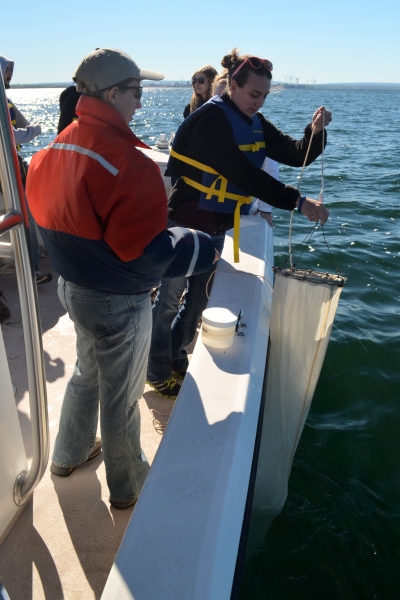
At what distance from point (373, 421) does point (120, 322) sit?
2325 mm

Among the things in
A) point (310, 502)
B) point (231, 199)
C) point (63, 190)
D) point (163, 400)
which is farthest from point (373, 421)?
point (63, 190)

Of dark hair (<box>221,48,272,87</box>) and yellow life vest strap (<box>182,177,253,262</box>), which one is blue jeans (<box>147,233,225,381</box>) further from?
dark hair (<box>221,48,272,87</box>)

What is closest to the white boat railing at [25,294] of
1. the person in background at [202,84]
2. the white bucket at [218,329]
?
the white bucket at [218,329]

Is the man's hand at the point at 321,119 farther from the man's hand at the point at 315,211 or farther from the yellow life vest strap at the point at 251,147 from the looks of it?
the man's hand at the point at 315,211

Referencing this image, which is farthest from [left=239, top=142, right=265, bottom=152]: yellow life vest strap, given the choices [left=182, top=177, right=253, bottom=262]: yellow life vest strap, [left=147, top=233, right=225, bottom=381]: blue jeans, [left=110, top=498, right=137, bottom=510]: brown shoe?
[left=110, top=498, right=137, bottom=510]: brown shoe

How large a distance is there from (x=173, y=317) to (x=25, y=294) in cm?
119

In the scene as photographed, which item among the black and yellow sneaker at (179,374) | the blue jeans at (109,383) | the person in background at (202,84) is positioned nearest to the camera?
the blue jeans at (109,383)

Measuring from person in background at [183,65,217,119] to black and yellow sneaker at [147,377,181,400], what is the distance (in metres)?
2.25

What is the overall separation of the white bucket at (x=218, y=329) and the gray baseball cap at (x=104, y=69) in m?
0.89

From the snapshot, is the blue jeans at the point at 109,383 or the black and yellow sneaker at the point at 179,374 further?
the black and yellow sneaker at the point at 179,374

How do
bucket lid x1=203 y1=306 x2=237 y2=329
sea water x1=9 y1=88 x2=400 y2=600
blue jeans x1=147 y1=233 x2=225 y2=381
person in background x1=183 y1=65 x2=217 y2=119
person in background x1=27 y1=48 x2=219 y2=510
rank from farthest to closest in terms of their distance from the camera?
person in background x1=183 y1=65 x2=217 y2=119 → blue jeans x1=147 y1=233 x2=225 y2=381 → sea water x1=9 y1=88 x2=400 y2=600 → bucket lid x1=203 y1=306 x2=237 y2=329 → person in background x1=27 y1=48 x2=219 y2=510

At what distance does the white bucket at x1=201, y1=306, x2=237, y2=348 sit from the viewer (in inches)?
71.7

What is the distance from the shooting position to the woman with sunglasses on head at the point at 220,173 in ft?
6.87

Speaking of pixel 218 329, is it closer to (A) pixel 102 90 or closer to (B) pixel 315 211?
(B) pixel 315 211
